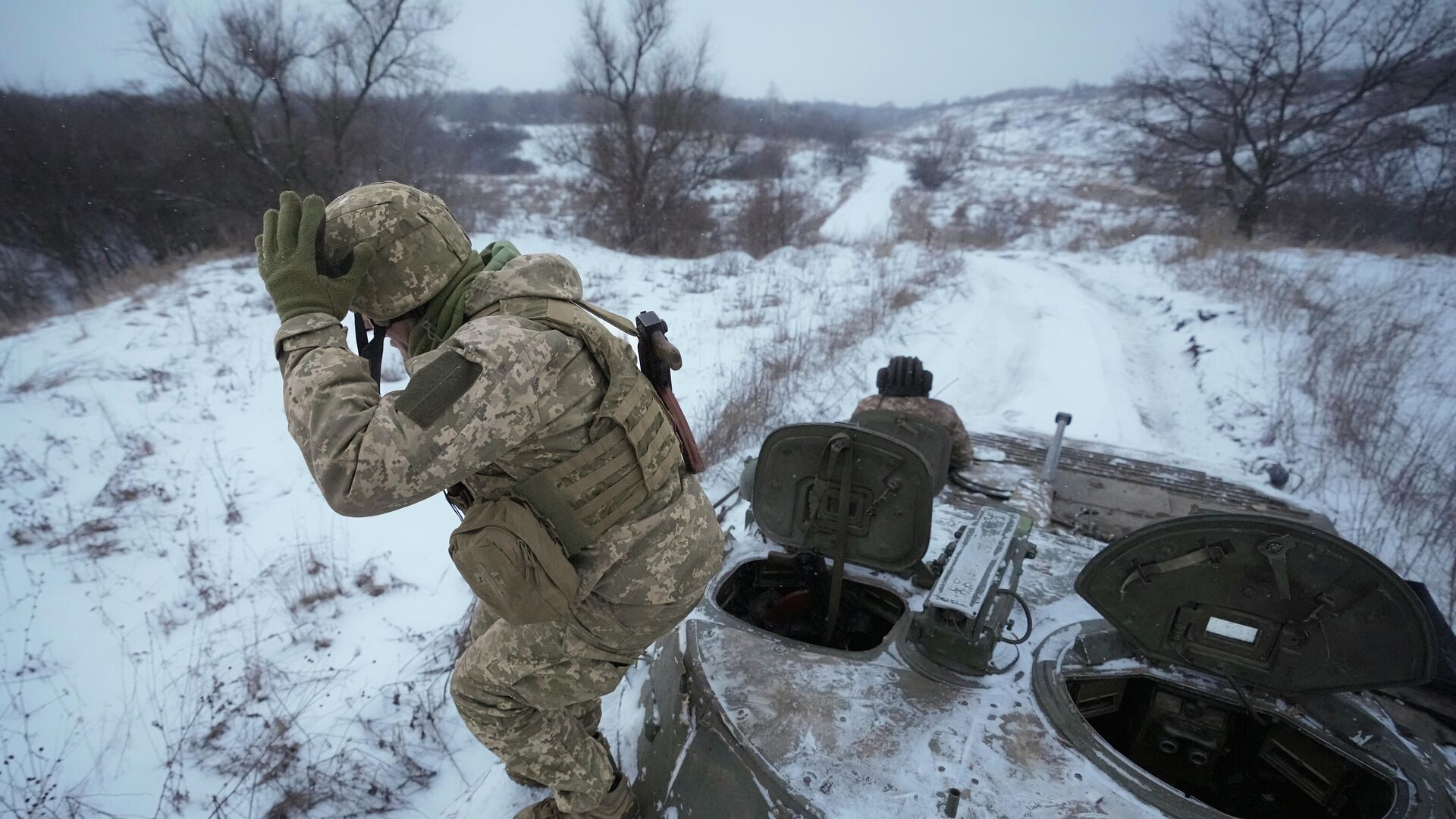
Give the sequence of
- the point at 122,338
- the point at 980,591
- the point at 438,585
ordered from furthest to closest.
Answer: the point at 122,338, the point at 438,585, the point at 980,591

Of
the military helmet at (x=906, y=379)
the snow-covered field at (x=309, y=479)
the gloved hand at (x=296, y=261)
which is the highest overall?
the gloved hand at (x=296, y=261)

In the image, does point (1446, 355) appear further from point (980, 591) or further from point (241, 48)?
point (241, 48)

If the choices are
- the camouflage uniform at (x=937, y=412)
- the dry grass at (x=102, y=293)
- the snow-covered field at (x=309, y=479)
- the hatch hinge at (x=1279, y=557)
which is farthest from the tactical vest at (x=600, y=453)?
the dry grass at (x=102, y=293)

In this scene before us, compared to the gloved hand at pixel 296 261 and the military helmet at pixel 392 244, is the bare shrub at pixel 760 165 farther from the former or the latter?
the gloved hand at pixel 296 261

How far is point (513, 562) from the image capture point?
61.6 inches

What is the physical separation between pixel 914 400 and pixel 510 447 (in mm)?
2554

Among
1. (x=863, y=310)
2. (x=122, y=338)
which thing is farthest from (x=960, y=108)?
(x=122, y=338)

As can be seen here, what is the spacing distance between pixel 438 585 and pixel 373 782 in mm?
1595

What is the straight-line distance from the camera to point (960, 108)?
83.6 m

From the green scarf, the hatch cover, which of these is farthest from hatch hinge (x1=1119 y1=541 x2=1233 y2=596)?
the green scarf

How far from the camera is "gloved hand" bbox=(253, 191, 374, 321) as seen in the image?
4.90 feet

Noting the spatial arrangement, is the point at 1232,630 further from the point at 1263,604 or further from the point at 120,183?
the point at 120,183

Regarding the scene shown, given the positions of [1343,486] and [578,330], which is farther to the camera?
[1343,486]

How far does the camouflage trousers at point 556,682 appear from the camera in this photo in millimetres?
1896
